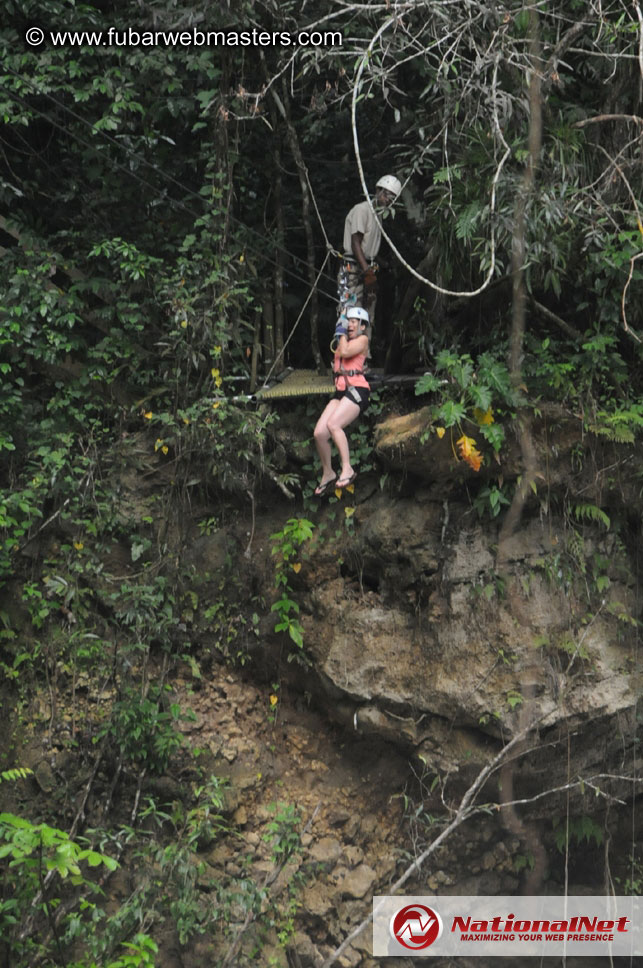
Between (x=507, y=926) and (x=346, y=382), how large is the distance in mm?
4136

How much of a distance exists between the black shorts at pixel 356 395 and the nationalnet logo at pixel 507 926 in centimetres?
347

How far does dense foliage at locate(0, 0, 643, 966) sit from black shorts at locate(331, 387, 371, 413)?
50cm

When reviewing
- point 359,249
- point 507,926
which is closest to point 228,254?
point 359,249

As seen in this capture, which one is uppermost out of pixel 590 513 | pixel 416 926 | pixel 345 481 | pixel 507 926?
pixel 345 481

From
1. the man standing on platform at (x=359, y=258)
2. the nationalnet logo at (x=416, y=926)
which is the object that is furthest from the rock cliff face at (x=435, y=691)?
the man standing on platform at (x=359, y=258)

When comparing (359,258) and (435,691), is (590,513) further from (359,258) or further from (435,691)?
(359,258)

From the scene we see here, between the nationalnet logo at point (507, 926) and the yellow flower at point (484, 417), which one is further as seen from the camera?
the nationalnet logo at point (507, 926)

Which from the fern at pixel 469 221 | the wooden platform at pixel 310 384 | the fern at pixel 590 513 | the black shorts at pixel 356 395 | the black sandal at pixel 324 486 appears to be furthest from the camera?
the wooden platform at pixel 310 384

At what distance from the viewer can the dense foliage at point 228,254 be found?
650 centimetres

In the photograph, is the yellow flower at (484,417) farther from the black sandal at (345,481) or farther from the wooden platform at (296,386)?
the wooden platform at (296,386)

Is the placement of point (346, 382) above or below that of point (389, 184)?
below

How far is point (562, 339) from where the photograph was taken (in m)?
6.97

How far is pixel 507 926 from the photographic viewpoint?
700 centimetres

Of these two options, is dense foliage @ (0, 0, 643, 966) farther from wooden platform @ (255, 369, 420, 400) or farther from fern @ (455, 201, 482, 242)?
wooden platform @ (255, 369, 420, 400)
